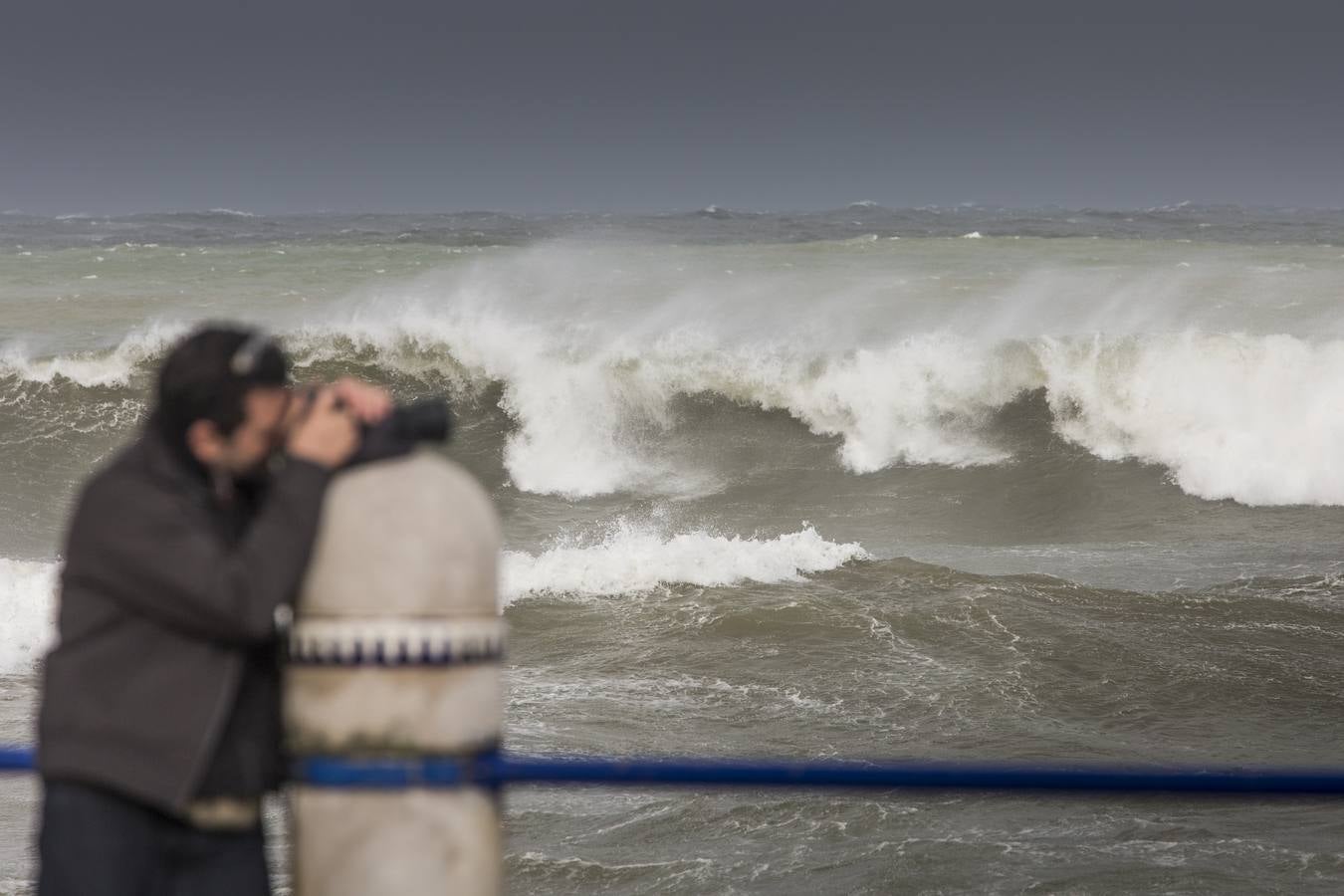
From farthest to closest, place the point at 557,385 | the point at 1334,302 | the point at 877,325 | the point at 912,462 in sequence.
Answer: the point at 1334,302
the point at 877,325
the point at 557,385
the point at 912,462

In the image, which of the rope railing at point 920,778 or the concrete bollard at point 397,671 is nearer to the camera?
the concrete bollard at point 397,671

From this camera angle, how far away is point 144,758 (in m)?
1.86

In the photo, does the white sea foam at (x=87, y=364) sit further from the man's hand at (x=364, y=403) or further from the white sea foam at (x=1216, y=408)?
the man's hand at (x=364, y=403)

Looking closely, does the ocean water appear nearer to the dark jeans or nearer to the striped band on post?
the dark jeans

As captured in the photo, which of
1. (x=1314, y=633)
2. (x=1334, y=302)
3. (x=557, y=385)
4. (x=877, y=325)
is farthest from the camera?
(x=1334, y=302)

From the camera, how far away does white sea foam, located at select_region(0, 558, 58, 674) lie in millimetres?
10484

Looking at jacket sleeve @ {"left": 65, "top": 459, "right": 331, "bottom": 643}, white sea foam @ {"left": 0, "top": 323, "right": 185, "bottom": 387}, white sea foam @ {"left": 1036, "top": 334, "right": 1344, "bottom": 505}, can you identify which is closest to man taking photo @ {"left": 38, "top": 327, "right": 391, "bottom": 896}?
jacket sleeve @ {"left": 65, "top": 459, "right": 331, "bottom": 643}

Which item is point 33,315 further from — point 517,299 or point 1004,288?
point 1004,288

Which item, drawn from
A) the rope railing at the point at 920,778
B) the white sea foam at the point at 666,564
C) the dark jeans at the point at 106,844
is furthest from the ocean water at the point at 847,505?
the dark jeans at the point at 106,844

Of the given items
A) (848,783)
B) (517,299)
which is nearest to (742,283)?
(517,299)

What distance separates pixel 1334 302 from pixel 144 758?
28.7 metres

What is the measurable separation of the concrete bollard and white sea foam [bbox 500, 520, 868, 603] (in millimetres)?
10123

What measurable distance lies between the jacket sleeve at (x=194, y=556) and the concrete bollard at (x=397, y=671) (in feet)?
0.13

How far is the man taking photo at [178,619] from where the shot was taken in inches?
71.5
